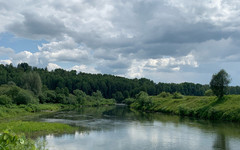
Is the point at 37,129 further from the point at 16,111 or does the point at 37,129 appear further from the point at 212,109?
the point at 212,109

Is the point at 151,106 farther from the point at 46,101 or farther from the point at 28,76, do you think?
the point at 28,76

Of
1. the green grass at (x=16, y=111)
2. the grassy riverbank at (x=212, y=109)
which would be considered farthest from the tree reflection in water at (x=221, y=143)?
the green grass at (x=16, y=111)

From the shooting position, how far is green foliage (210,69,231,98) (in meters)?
72.2

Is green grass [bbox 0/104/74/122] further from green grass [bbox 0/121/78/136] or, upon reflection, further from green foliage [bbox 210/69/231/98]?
green foliage [bbox 210/69/231/98]

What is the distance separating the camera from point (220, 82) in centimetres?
7225

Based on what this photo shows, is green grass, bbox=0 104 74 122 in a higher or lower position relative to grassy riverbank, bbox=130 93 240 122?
lower

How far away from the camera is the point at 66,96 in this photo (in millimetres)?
128875

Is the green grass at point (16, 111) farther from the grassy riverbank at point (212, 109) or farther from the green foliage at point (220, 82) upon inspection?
the green foliage at point (220, 82)

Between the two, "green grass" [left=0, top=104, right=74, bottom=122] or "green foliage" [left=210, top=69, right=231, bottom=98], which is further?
"green foliage" [left=210, top=69, right=231, bottom=98]

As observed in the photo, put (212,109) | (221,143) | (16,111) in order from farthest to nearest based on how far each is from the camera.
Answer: (16,111), (212,109), (221,143)

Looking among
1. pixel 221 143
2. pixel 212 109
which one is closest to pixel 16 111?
pixel 221 143

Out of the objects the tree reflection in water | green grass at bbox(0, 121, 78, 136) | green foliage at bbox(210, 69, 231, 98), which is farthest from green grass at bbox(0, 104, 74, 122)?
green foliage at bbox(210, 69, 231, 98)

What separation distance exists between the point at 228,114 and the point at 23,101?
64.3m

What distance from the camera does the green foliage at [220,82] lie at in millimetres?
72188
